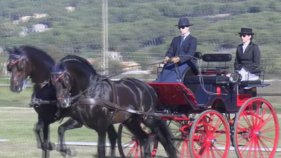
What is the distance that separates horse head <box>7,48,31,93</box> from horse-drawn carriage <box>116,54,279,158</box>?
1.97 m

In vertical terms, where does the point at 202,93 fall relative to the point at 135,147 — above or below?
above

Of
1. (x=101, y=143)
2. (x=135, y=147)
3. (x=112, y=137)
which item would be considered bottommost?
(x=135, y=147)

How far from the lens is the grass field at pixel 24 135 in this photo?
14070mm

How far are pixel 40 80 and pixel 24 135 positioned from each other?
19.1 feet

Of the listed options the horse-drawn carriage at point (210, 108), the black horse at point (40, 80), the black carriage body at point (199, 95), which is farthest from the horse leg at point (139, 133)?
the black horse at point (40, 80)

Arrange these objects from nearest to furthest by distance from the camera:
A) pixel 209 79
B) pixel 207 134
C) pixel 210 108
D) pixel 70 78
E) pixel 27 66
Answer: pixel 70 78
pixel 27 66
pixel 207 134
pixel 209 79
pixel 210 108

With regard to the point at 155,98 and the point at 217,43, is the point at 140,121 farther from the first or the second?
the point at 217,43

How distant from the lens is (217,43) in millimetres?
32312

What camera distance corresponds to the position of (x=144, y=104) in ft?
40.8

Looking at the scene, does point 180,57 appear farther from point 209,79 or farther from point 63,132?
point 63,132

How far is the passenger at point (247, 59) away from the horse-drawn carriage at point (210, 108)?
136 mm

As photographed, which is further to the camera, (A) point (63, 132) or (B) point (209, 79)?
(B) point (209, 79)

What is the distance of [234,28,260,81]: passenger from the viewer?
12953mm

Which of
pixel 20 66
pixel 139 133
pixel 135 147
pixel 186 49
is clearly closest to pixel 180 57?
pixel 186 49
